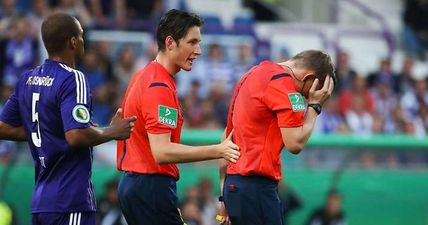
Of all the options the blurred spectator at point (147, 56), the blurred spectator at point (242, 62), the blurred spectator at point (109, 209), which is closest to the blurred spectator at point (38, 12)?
the blurred spectator at point (147, 56)

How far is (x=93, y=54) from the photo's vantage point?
1673 cm

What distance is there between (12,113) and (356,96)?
11362mm

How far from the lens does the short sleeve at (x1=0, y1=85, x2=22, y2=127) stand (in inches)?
310

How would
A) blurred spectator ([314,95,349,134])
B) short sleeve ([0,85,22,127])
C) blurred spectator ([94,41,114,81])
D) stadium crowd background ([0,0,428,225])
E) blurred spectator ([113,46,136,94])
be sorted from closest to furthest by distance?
short sleeve ([0,85,22,127]) → stadium crowd background ([0,0,428,225]) → blurred spectator ([94,41,114,81]) → blurred spectator ([113,46,136,94]) → blurred spectator ([314,95,349,134])

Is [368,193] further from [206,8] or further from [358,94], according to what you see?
[206,8]

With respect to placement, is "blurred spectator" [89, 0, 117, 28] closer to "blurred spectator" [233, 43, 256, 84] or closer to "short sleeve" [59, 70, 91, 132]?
"blurred spectator" [233, 43, 256, 84]

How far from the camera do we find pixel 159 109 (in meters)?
7.75

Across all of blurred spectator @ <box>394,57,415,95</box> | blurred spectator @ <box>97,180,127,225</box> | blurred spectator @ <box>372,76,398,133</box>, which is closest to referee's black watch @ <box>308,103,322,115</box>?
blurred spectator @ <box>97,180,127,225</box>

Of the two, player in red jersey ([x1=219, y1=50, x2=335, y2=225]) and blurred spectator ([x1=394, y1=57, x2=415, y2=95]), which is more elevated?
blurred spectator ([x1=394, y1=57, x2=415, y2=95])

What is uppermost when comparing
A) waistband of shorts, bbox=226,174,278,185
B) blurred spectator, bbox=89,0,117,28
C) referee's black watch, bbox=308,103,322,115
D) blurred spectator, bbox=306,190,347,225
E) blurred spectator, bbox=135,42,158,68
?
blurred spectator, bbox=89,0,117,28

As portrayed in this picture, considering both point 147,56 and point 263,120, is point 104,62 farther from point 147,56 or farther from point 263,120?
point 263,120

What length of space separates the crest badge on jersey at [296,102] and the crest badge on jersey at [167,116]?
0.80 metres

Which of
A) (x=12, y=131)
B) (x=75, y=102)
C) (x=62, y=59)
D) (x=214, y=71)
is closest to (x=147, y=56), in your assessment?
(x=214, y=71)

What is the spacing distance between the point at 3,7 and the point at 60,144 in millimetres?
9890
